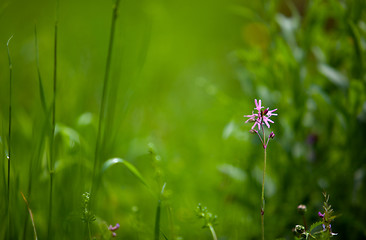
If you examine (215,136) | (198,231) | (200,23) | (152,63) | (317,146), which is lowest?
(198,231)

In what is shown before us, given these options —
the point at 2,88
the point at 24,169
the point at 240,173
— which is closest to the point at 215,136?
the point at 240,173

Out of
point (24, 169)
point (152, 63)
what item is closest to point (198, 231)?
point (24, 169)

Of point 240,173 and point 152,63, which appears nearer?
point 240,173

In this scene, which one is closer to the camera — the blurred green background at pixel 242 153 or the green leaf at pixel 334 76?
the blurred green background at pixel 242 153

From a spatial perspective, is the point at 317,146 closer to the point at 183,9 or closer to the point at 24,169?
the point at 24,169

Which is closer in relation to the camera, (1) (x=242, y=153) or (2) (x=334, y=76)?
(2) (x=334, y=76)

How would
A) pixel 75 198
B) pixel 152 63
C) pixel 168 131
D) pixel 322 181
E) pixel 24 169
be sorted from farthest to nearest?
pixel 152 63 → pixel 168 131 → pixel 24 169 → pixel 322 181 → pixel 75 198

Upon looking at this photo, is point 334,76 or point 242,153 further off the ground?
point 334,76

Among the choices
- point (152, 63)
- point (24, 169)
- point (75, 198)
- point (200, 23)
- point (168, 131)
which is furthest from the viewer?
point (200, 23)

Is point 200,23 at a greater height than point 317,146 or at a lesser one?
greater

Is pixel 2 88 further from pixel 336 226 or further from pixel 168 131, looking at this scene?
pixel 336 226

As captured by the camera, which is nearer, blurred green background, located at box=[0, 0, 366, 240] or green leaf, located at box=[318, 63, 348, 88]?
blurred green background, located at box=[0, 0, 366, 240]
